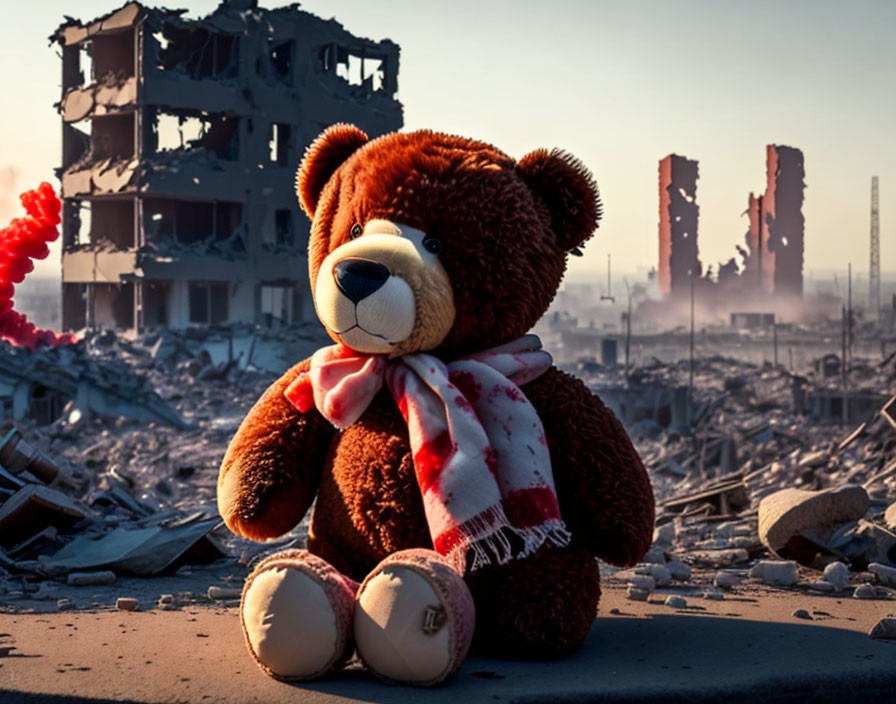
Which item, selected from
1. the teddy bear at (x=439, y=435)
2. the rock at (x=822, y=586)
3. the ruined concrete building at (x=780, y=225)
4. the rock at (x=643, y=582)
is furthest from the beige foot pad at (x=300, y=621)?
the ruined concrete building at (x=780, y=225)

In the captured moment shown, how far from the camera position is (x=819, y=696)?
11.3 feet

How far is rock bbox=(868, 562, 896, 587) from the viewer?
5199 mm

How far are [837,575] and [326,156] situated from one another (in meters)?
2.78

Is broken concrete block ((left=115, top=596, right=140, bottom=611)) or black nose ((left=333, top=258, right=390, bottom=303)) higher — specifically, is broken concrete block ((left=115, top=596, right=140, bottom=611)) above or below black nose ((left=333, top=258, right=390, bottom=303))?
below

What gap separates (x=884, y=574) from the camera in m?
5.21

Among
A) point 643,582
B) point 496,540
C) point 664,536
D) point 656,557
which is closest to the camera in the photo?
point 496,540

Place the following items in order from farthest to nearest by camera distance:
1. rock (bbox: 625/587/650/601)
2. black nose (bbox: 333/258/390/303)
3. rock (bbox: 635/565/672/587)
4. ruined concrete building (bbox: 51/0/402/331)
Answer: ruined concrete building (bbox: 51/0/402/331) → rock (bbox: 635/565/672/587) → rock (bbox: 625/587/650/601) → black nose (bbox: 333/258/390/303)

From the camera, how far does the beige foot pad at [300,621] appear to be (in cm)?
328

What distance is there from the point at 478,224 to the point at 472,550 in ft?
3.41

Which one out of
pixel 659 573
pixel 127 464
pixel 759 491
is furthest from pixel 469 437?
pixel 127 464

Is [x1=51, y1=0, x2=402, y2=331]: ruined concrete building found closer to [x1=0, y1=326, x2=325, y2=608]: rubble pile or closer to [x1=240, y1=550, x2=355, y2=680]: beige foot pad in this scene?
[x1=0, y1=326, x2=325, y2=608]: rubble pile

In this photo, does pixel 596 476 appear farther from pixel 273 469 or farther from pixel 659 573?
pixel 659 573

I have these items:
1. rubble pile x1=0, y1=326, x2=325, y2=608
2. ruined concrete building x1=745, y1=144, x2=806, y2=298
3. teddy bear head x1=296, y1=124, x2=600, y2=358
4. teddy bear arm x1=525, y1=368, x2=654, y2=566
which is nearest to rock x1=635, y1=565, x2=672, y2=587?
teddy bear arm x1=525, y1=368, x2=654, y2=566

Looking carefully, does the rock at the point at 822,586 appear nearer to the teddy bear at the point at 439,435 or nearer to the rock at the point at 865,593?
the rock at the point at 865,593
